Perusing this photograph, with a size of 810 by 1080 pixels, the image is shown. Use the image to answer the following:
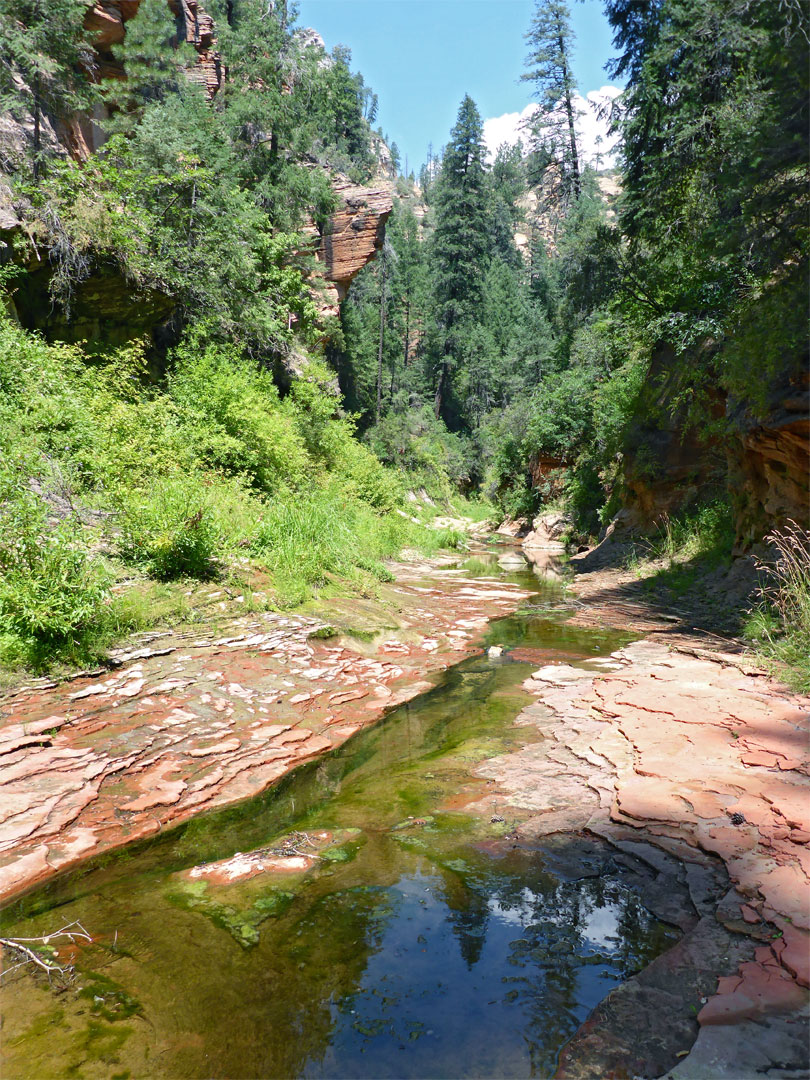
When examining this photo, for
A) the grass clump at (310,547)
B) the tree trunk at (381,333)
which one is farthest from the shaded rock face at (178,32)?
the grass clump at (310,547)

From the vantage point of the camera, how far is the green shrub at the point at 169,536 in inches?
268

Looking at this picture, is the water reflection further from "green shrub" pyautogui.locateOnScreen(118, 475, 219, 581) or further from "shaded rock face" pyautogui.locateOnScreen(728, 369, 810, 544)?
"shaded rock face" pyautogui.locateOnScreen(728, 369, 810, 544)

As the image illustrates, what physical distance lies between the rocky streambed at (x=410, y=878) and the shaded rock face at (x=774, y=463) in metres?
2.82

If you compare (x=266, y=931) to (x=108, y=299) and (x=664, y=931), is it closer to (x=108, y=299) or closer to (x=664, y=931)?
(x=664, y=931)

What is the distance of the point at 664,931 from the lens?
242cm

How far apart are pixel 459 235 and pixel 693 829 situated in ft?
135

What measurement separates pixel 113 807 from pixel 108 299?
10.1 m

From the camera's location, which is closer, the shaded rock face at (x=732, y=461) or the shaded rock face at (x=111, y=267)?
the shaded rock face at (x=732, y=461)

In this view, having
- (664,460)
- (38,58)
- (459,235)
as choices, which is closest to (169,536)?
(664,460)

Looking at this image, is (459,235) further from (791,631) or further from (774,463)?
(791,631)

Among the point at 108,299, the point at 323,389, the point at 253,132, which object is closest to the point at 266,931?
the point at 108,299

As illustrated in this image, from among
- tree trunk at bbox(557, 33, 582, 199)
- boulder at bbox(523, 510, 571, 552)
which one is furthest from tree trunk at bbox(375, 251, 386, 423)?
boulder at bbox(523, 510, 571, 552)

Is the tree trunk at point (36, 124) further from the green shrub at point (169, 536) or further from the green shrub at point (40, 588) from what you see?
the green shrub at point (40, 588)

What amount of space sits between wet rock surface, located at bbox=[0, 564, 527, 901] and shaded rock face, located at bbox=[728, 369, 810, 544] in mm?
4094
